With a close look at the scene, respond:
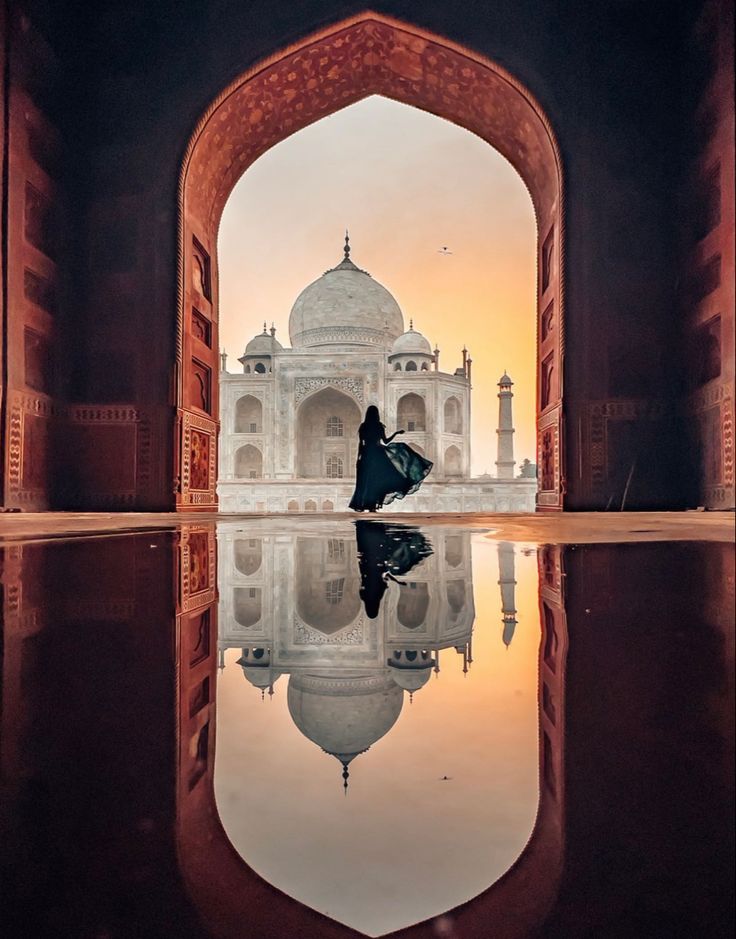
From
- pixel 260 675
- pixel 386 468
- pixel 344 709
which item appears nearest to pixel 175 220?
pixel 386 468

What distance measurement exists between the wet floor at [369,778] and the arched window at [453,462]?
20983 mm

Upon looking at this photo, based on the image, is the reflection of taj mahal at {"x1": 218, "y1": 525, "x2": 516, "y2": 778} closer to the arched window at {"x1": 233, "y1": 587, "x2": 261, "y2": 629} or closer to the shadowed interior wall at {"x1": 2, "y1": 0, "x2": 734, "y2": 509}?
the arched window at {"x1": 233, "y1": 587, "x2": 261, "y2": 629}

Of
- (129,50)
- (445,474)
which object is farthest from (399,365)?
(129,50)

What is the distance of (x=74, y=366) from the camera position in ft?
19.5

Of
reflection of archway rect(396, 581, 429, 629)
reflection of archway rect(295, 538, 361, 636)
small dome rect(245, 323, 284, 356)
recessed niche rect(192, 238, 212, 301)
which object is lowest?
reflection of archway rect(295, 538, 361, 636)

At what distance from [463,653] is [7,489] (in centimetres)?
540

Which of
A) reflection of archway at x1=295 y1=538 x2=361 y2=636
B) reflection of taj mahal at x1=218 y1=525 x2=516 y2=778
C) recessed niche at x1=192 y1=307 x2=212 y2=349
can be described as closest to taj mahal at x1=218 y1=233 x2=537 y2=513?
recessed niche at x1=192 y1=307 x2=212 y2=349

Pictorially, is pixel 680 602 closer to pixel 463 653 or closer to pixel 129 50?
pixel 463 653

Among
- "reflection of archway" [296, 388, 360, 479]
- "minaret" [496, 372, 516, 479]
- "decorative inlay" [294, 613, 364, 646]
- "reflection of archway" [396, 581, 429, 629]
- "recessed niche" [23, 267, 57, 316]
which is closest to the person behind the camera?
"decorative inlay" [294, 613, 364, 646]

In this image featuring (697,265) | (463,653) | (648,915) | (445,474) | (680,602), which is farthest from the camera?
(445,474)

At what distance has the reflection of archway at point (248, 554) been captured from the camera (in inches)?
56.5

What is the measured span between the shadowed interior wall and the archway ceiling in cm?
16

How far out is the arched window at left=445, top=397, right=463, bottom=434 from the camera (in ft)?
71.3

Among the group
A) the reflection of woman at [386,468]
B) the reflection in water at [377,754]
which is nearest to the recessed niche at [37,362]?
the reflection of woman at [386,468]
